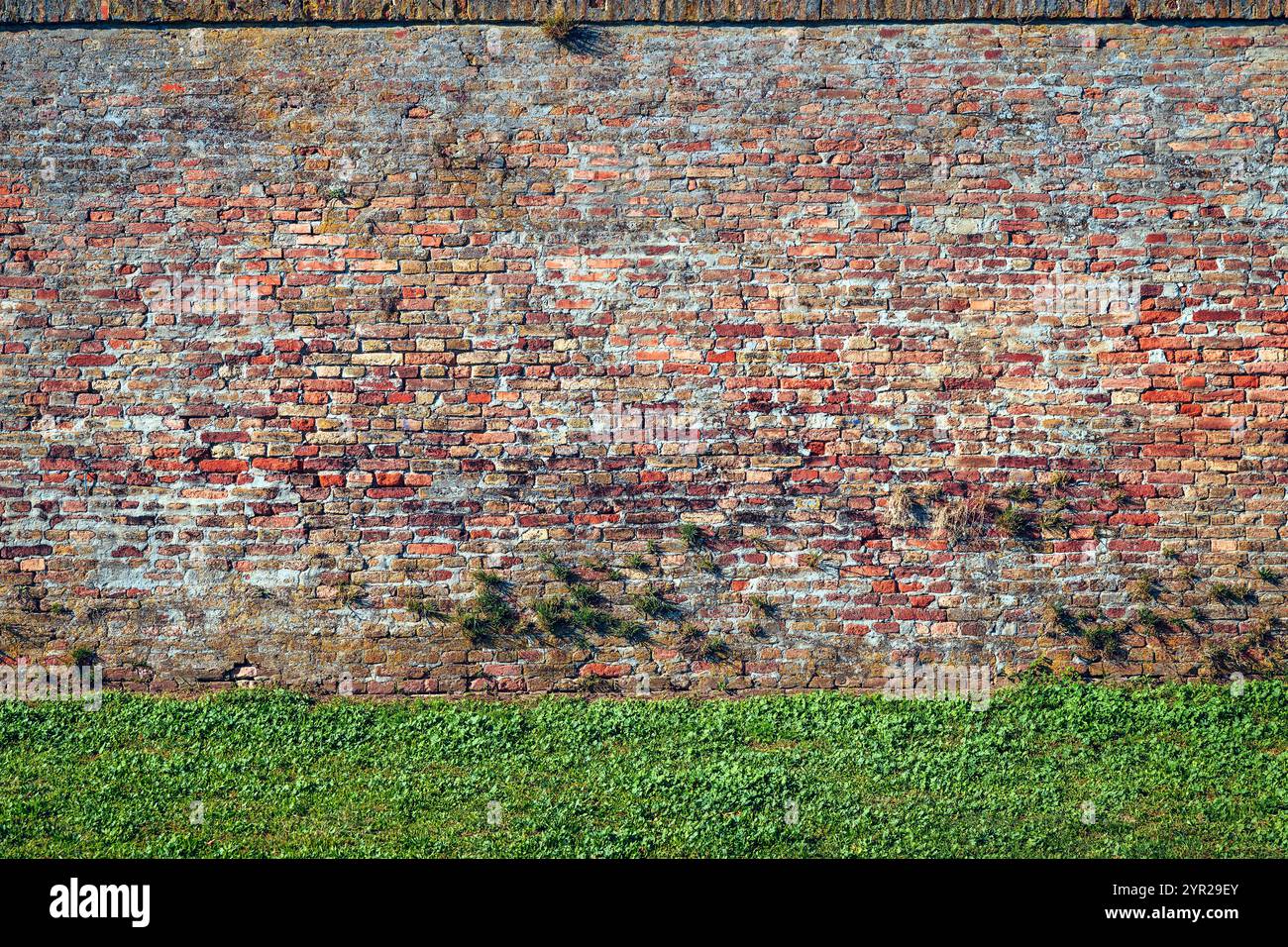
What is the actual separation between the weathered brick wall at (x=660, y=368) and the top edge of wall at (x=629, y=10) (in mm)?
111

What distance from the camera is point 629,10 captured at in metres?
6.36

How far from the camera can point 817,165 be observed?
20.8ft

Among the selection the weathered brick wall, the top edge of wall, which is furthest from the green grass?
the top edge of wall

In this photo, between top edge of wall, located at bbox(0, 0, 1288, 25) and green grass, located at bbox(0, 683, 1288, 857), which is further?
top edge of wall, located at bbox(0, 0, 1288, 25)

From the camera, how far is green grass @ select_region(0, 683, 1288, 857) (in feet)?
17.2

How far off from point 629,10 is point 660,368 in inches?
87.7

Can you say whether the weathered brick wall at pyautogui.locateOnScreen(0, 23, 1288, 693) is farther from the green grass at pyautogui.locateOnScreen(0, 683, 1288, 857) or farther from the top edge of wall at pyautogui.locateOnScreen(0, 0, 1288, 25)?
the green grass at pyautogui.locateOnScreen(0, 683, 1288, 857)

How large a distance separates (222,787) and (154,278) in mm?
3082

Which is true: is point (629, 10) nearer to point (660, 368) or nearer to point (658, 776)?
point (660, 368)

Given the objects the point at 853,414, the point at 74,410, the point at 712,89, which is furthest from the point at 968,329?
the point at 74,410

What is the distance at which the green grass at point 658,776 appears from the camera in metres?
5.25

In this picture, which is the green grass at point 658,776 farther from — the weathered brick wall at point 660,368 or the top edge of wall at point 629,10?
the top edge of wall at point 629,10

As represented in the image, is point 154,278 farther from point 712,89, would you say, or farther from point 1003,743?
point 1003,743

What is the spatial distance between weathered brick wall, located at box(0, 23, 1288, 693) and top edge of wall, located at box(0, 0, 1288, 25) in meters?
0.11
